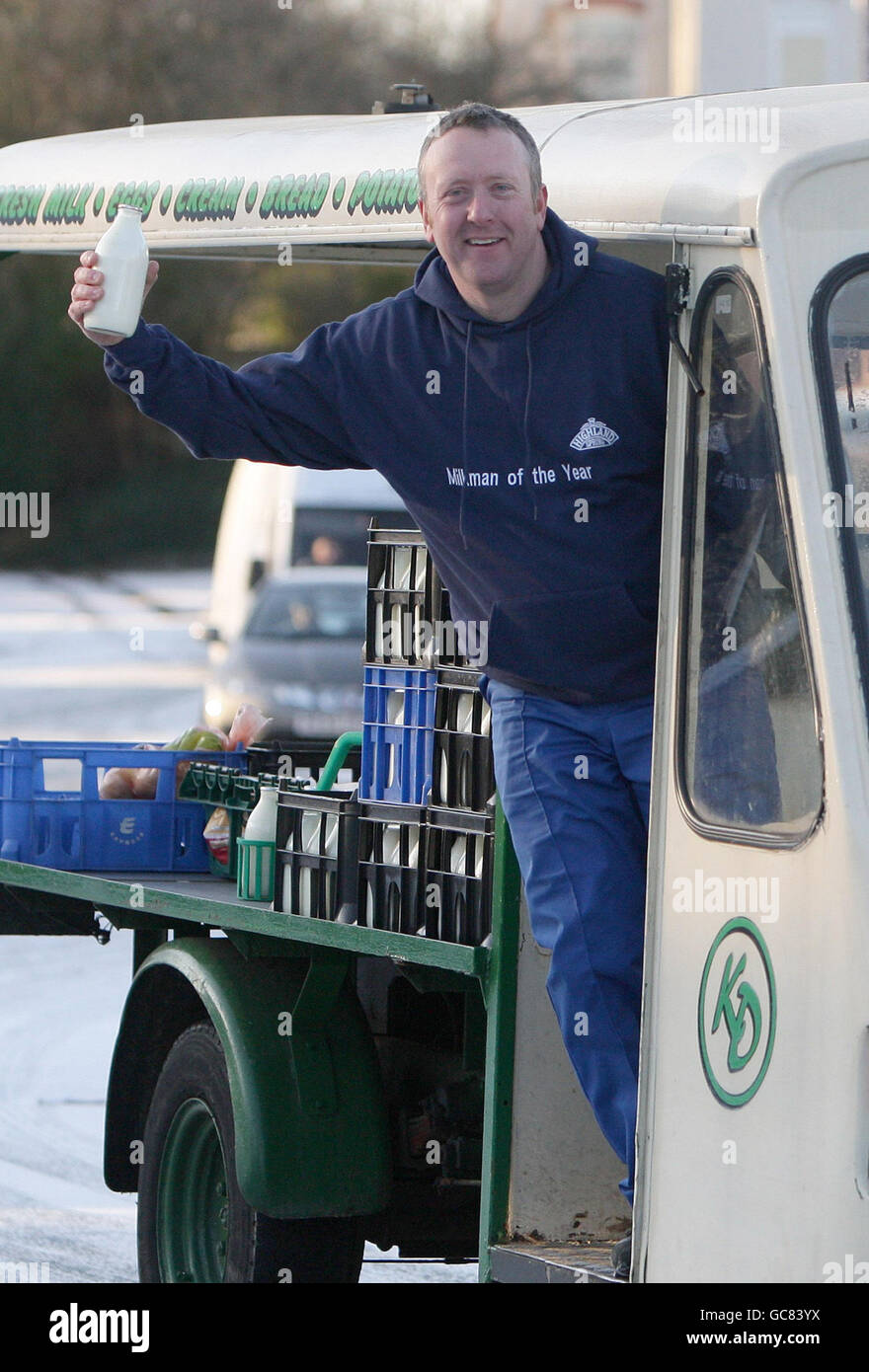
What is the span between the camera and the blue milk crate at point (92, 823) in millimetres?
5711

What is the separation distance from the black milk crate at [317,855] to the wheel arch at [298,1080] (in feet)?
0.52

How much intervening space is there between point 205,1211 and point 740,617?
7.76 feet

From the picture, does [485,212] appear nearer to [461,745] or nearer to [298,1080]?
[461,745]

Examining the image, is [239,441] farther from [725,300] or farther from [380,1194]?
[380,1194]

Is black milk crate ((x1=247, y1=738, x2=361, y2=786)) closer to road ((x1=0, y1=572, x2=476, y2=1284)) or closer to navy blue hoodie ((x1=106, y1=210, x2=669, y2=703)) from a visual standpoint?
road ((x1=0, y1=572, x2=476, y2=1284))

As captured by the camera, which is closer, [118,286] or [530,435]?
[530,435]

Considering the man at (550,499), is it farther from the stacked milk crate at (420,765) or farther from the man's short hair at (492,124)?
the stacked milk crate at (420,765)

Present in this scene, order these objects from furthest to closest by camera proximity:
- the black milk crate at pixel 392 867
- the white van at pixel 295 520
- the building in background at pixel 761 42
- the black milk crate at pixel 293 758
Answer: the building in background at pixel 761 42, the white van at pixel 295 520, the black milk crate at pixel 293 758, the black milk crate at pixel 392 867

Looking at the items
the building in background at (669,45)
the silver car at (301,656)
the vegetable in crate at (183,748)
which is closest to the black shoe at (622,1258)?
the vegetable in crate at (183,748)

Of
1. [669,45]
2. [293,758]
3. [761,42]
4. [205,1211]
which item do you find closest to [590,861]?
[205,1211]

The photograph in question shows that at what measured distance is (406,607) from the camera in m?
4.82

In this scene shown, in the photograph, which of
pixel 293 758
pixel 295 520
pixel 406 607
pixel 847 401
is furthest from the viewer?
pixel 295 520
